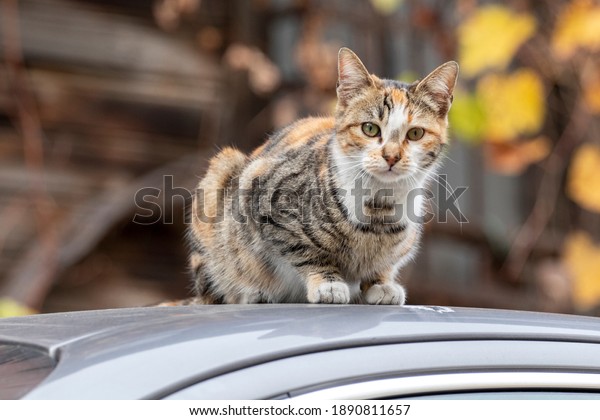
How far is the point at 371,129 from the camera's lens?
269 cm

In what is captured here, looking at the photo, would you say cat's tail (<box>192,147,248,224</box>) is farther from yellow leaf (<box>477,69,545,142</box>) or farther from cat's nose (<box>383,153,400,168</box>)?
yellow leaf (<box>477,69,545,142</box>)

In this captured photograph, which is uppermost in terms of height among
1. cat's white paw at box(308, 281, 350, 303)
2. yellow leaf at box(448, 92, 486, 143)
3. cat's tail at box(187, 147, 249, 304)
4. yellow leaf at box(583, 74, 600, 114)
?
yellow leaf at box(583, 74, 600, 114)

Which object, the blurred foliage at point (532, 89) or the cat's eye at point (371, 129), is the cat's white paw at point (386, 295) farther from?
the blurred foliage at point (532, 89)

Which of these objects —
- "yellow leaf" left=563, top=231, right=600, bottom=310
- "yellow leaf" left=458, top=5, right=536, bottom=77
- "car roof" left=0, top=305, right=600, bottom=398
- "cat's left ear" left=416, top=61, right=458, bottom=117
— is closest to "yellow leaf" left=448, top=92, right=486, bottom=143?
"yellow leaf" left=458, top=5, right=536, bottom=77

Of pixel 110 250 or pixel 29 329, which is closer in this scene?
pixel 29 329

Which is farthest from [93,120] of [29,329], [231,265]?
[29,329]

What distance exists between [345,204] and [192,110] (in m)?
3.39

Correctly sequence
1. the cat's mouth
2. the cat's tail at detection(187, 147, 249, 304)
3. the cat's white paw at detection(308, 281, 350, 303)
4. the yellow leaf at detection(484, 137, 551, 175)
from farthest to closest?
the yellow leaf at detection(484, 137, 551, 175), the cat's tail at detection(187, 147, 249, 304), the cat's mouth, the cat's white paw at detection(308, 281, 350, 303)

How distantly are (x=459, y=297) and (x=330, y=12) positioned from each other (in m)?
2.01

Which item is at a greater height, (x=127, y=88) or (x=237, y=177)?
(x=127, y=88)

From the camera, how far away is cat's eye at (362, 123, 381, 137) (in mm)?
2678

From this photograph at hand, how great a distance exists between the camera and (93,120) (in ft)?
18.4

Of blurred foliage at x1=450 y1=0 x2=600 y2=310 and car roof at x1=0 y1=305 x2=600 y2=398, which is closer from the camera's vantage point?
car roof at x1=0 y1=305 x2=600 y2=398
